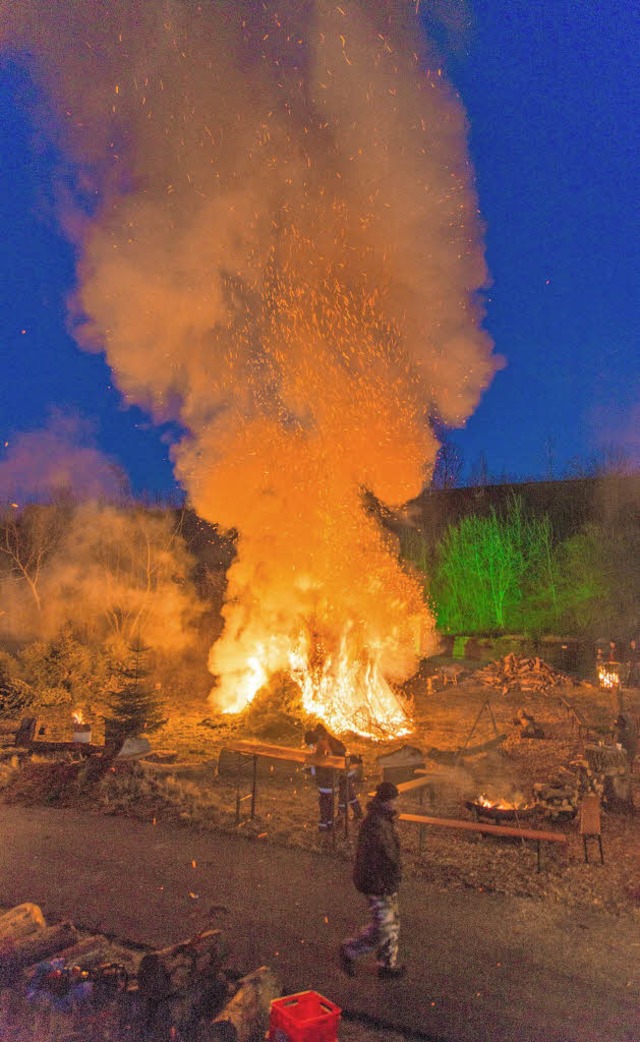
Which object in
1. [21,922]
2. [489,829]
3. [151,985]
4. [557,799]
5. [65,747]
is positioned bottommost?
[151,985]

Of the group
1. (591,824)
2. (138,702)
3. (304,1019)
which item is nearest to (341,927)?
(304,1019)

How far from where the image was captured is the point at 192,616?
23562 millimetres

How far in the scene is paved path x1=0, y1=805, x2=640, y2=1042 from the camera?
4.50 m

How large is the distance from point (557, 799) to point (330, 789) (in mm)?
3191

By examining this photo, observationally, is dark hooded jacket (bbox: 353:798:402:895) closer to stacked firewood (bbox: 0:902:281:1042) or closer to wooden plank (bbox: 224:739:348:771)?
stacked firewood (bbox: 0:902:281:1042)

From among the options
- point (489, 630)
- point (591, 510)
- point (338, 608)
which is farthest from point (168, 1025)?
point (591, 510)

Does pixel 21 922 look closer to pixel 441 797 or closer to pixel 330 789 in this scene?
pixel 330 789

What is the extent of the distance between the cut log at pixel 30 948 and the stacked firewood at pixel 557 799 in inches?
235

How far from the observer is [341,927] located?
18.6ft

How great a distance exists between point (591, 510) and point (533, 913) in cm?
3270

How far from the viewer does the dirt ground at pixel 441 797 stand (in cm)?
685

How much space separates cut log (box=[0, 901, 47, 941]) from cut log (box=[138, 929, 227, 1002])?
41.2 inches

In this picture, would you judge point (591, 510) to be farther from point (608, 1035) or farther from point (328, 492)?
point (608, 1035)

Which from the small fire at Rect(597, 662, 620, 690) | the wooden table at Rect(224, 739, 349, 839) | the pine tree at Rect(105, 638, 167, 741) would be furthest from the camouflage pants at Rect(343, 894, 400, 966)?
the small fire at Rect(597, 662, 620, 690)
